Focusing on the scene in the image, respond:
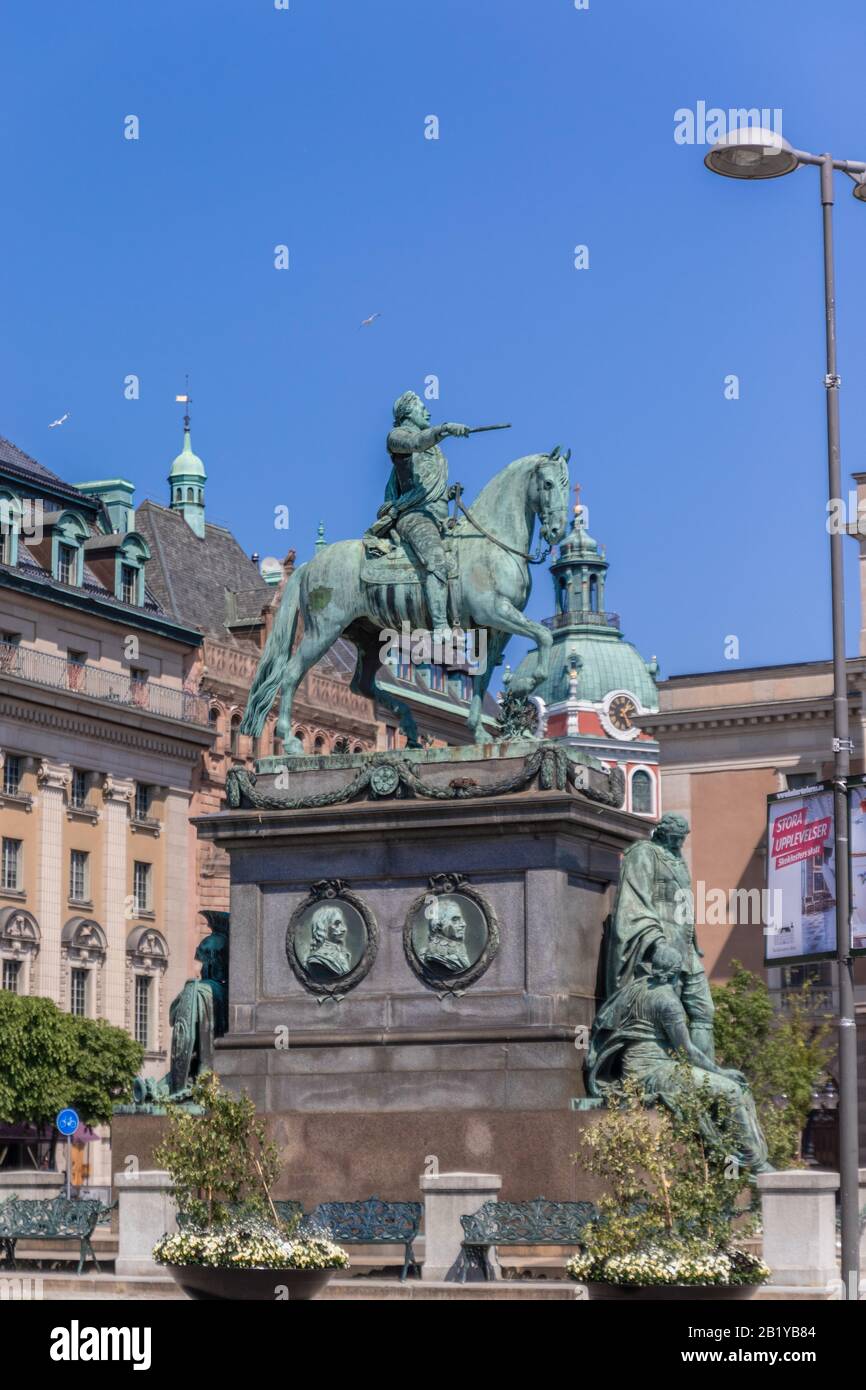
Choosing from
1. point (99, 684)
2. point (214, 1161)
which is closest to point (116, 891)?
point (99, 684)

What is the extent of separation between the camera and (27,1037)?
71.1 meters

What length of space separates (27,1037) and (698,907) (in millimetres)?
21446

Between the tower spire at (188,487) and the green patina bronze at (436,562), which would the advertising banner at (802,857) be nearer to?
the green patina bronze at (436,562)

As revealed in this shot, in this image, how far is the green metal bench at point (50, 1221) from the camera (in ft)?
90.6

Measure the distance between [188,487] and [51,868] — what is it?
28693 millimetres

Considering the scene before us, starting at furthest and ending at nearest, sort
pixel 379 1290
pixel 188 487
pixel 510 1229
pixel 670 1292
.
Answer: pixel 188 487 → pixel 510 1229 → pixel 379 1290 → pixel 670 1292

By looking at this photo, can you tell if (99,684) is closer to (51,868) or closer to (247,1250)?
(51,868)

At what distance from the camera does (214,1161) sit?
78.9 ft

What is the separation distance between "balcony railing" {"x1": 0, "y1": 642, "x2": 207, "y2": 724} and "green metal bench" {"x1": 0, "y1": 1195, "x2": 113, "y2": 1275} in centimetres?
5316

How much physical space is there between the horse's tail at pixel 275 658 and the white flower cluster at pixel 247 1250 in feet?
30.5

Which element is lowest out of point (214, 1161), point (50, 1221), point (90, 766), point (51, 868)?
point (50, 1221)

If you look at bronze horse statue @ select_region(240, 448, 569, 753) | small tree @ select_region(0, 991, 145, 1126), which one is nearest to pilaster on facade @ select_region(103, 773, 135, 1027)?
small tree @ select_region(0, 991, 145, 1126)

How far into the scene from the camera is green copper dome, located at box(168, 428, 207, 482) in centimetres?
10794
